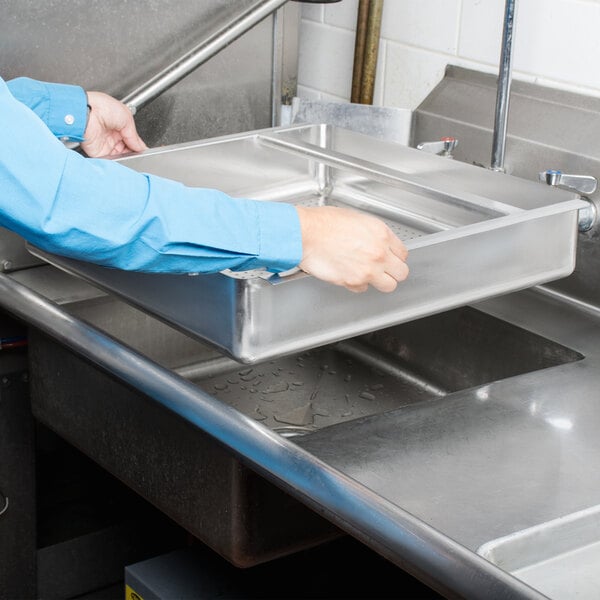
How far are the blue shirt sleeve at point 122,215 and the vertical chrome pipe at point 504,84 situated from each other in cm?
57

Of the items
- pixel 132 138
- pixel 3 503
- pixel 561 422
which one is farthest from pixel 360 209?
pixel 3 503

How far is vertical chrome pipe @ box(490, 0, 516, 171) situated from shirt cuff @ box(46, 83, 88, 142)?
64cm

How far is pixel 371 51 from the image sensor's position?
2.06m

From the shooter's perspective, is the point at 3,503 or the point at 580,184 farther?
the point at 3,503

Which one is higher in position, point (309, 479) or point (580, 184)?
point (580, 184)

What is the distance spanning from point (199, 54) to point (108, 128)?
242 mm

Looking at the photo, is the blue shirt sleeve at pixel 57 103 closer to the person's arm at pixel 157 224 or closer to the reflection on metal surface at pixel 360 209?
the reflection on metal surface at pixel 360 209

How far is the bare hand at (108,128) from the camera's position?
1.78 metres

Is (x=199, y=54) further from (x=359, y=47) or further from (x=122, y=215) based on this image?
(x=122, y=215)

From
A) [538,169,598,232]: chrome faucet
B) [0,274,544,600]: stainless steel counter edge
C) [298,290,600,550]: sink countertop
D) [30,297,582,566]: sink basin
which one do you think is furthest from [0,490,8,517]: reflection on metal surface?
[538,169,598,232]: chrome faucet

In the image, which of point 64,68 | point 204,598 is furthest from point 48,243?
point 64,68

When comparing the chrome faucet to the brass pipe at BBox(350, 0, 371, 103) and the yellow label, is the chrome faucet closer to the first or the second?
the brass pipe at BBox(350, 0, 371, 103)

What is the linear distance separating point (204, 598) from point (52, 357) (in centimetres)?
42

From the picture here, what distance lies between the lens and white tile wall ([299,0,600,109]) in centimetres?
171
